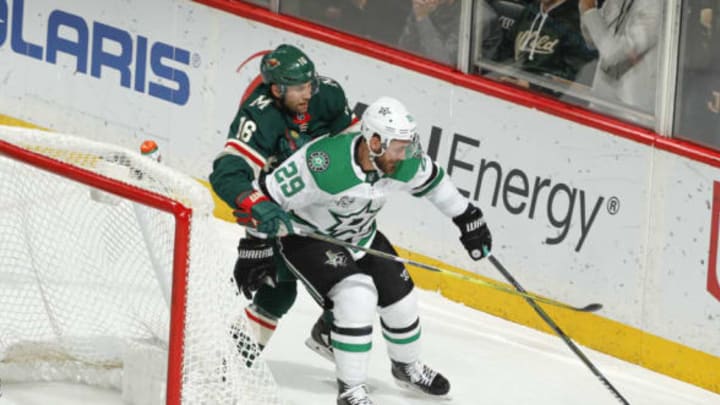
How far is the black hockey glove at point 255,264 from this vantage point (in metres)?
6.19

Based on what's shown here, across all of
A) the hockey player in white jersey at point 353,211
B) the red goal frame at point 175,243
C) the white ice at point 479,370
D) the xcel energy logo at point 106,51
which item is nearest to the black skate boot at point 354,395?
the hockey player in white jersey at point 353,211

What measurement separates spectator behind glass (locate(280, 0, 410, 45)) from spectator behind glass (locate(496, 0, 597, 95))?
51 centimetres

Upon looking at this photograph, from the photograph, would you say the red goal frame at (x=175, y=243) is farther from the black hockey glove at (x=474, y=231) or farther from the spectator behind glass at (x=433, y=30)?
the spectator behind glass at (x=433, y=30)

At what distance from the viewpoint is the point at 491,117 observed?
730 cm

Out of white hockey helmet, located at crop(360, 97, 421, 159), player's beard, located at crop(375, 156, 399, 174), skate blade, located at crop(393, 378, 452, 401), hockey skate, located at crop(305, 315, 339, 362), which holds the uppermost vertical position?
white hockey helmet, located at crop(360, 97, 421, 159)

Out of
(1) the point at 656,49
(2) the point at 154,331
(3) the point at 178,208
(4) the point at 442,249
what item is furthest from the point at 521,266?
(3) the point at 178,208

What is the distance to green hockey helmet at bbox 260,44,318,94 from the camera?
6051 millimetres

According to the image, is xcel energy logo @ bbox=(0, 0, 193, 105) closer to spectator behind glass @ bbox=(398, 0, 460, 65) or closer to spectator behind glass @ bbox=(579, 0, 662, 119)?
spectator behind glass @ bbox=(398, 0, 460, 65)

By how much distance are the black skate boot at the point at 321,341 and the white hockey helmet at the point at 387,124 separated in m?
1.00

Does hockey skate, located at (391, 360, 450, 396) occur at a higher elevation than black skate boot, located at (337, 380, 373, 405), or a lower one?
lower

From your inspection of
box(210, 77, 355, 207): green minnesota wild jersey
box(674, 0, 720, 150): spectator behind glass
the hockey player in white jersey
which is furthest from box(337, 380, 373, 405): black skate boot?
box(674, 0, 720, 150): spectator behind glass

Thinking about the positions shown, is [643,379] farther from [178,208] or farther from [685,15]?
[178,208]

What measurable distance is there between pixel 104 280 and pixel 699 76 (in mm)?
2288

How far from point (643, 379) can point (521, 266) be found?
695 millimetres
